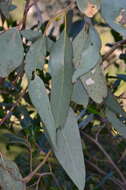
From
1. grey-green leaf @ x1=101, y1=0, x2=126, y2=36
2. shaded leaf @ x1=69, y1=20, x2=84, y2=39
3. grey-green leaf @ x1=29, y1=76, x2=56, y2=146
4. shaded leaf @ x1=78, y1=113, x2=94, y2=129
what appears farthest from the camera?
shaded leaf @ x1=78, y1=113, x2=94, y2=129

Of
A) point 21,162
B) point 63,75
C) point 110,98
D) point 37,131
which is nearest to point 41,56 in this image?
point 63,75

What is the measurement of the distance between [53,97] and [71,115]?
98 millimetres

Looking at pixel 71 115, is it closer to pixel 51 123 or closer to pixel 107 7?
pixel 51 123

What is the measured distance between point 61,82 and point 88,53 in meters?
0.08

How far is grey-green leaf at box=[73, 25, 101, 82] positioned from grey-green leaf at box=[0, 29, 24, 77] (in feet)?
0.39

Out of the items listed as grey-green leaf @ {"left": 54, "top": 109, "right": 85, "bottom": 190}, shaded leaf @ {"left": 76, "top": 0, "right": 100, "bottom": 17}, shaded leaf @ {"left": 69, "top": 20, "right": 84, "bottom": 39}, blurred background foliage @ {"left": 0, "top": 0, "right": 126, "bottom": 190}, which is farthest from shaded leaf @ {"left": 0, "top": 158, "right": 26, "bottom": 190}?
shaded leaf @ {"left": 69, "top": 20, "right": 84, "bottom": 39}

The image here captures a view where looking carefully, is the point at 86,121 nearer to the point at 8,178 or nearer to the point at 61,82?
the point at 8,178

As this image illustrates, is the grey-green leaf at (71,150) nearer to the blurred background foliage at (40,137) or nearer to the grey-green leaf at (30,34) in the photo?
the grey-green leaf at (30,34)

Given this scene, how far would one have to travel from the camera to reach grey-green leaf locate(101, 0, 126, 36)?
98 cm

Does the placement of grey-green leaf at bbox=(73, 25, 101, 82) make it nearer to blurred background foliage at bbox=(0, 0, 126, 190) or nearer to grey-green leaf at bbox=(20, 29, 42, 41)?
grey-green leaf at bbox=(20, 29, 42, 41)

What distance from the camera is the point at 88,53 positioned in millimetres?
1045

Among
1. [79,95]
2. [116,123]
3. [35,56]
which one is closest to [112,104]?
[116,123]

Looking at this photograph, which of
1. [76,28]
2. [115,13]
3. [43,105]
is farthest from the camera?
[76,28]

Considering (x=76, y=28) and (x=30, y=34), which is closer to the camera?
(x=30, y=34)
